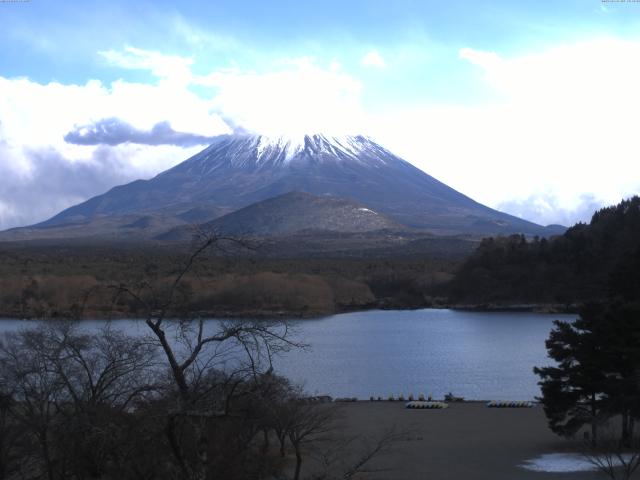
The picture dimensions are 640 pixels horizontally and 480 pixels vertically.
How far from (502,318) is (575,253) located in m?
14.1

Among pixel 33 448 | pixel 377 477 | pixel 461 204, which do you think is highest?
pixel 461 204

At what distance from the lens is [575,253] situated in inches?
2702

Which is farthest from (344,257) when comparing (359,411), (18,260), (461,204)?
(359,411)

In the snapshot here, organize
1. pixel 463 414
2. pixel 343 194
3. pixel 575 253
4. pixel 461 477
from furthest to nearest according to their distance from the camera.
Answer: pixel 343 194 → pixel 575 253 → pixel 463 414 → pixel 461 477

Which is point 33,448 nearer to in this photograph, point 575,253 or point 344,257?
point 575,253

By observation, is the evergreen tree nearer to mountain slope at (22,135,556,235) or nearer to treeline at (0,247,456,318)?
treeline at (0,247,456,318)

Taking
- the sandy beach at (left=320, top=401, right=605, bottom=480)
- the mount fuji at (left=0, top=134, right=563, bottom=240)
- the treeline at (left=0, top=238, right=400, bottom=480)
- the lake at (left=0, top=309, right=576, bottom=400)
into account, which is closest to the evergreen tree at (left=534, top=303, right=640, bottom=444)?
the sandy beach at (left=320, top=401, right=605, bottom=480)

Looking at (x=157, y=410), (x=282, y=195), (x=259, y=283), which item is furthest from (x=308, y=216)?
(x=157, y=410)

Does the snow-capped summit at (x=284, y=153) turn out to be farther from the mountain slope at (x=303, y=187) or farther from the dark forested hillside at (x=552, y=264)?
the dark forested hillside at (x=552, y=264)

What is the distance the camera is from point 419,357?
117ft

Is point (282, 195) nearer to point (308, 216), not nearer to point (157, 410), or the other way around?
point (308, 216)

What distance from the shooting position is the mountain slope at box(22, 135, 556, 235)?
14675cm

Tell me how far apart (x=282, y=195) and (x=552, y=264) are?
73.9 metres

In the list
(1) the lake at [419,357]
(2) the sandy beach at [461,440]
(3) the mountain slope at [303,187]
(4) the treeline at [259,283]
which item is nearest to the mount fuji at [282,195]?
(3) the mountain slope at [303,187]
